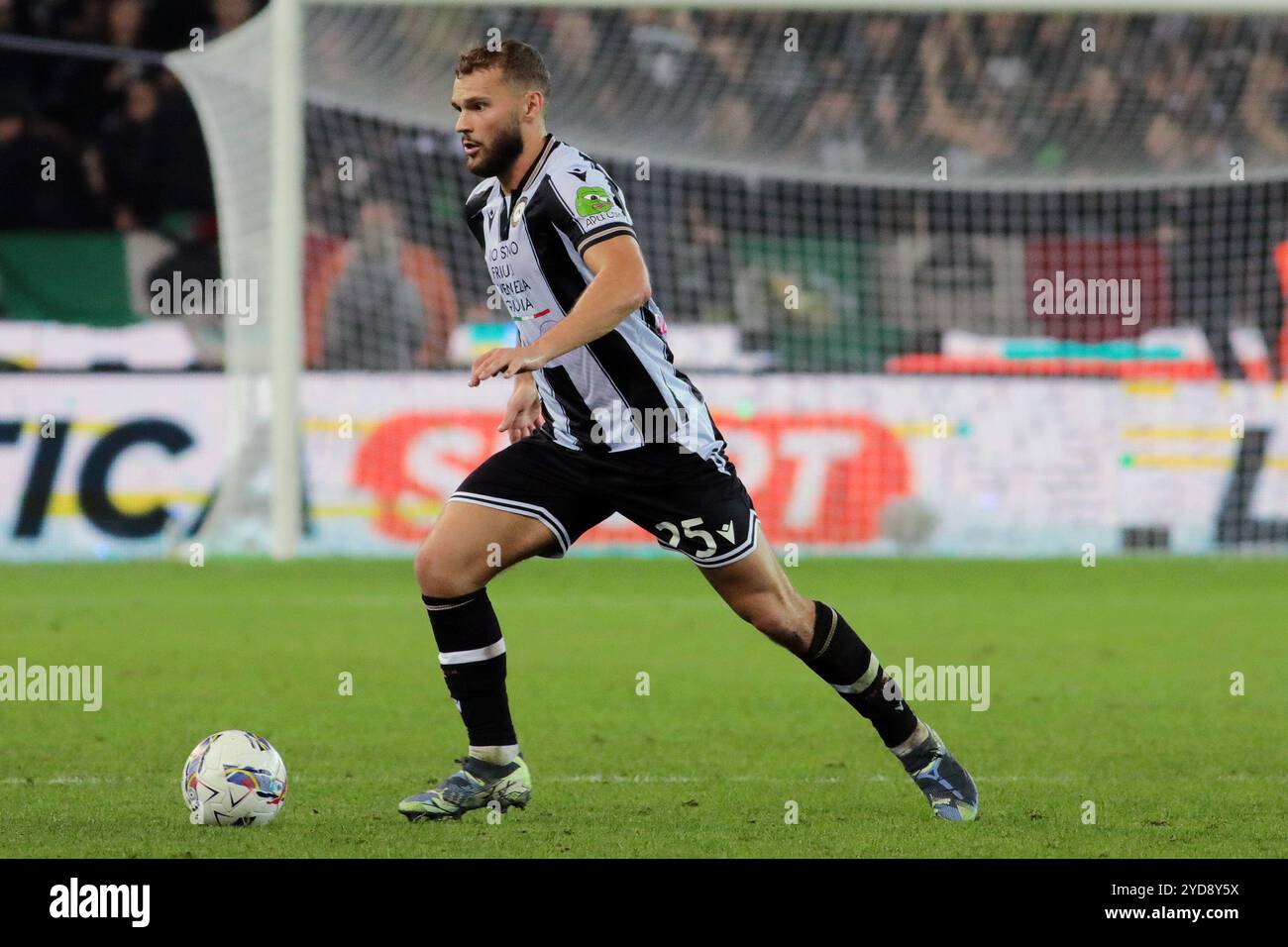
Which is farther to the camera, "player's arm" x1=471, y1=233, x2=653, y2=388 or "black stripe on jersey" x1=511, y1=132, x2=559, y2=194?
"black stripe on jersey" x1=511, y1=132, x2=559, y2=194

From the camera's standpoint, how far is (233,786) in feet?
17.3

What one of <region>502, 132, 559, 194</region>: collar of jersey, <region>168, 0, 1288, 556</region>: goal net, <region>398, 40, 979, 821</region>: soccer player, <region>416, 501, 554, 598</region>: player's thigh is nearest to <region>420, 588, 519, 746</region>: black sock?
<region>398, 40, 979, 821</region>: soccer player

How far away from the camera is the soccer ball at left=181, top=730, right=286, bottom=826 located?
207 inches

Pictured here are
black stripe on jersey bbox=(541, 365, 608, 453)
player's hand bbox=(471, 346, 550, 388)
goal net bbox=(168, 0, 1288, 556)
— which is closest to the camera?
player's hand bbox=(471, 346, 550, 388)

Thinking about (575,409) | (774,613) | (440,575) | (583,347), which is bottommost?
(774,613)

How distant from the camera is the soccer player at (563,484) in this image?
5.43m

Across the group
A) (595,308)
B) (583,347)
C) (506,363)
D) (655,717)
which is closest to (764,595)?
(583,347)

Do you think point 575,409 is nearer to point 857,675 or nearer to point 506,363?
point 506,363

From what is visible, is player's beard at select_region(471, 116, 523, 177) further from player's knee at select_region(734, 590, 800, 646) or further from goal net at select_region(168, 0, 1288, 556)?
goal net at select_region(168, 0, 1288, 556)

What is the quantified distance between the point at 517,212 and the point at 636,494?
85 cm

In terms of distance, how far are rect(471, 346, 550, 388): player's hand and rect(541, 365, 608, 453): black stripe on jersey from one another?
1.83ft

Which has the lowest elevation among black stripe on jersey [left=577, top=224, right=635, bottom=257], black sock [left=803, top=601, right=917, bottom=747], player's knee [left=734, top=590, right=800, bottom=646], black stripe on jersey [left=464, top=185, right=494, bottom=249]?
black sock [left=803, top=601, right=917, bottom=747]

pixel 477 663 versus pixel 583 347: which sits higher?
pixel 583 347
